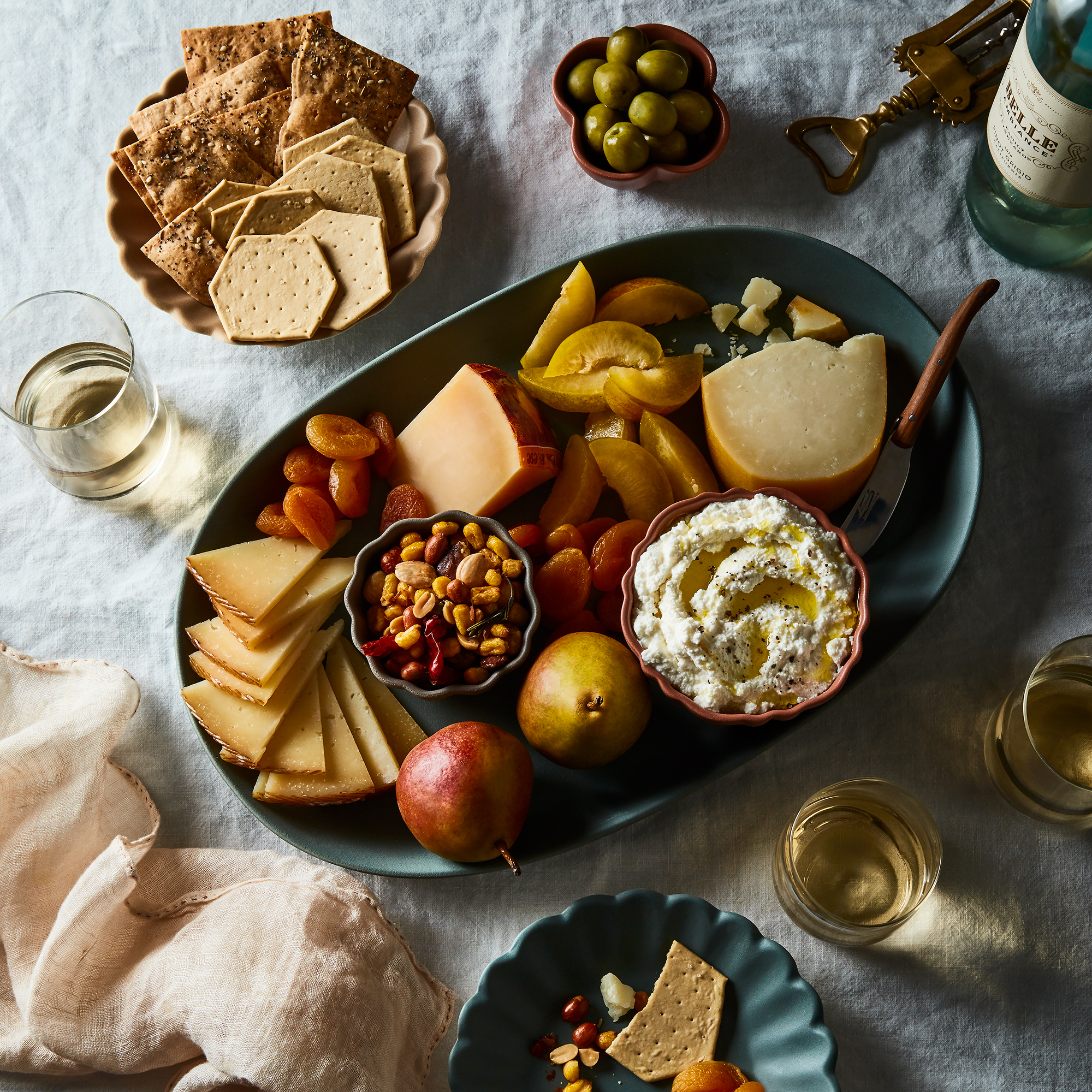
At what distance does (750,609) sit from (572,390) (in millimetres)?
552

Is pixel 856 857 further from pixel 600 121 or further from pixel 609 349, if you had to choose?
pixel 600 121

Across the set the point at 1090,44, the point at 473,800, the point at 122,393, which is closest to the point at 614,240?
the point at 1090,44

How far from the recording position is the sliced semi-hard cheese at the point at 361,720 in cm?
181

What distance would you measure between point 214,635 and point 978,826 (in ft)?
4.95

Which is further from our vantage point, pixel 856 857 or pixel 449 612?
pixel 856 857

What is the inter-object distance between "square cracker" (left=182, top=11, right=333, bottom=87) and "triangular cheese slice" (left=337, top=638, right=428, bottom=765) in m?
1.22

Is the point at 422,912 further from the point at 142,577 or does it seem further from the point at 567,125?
the point at 567,125

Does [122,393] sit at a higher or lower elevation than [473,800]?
higher

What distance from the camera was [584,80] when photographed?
1.97 meters

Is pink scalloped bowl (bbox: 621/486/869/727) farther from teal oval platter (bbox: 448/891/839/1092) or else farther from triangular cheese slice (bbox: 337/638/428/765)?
triangular cheese slice (bbox: 337/638/428/765)

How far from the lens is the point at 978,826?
1858 millimetres

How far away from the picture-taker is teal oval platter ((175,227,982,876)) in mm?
1787

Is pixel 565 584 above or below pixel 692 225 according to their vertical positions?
below

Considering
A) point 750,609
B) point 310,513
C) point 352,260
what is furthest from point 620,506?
point 352,260
